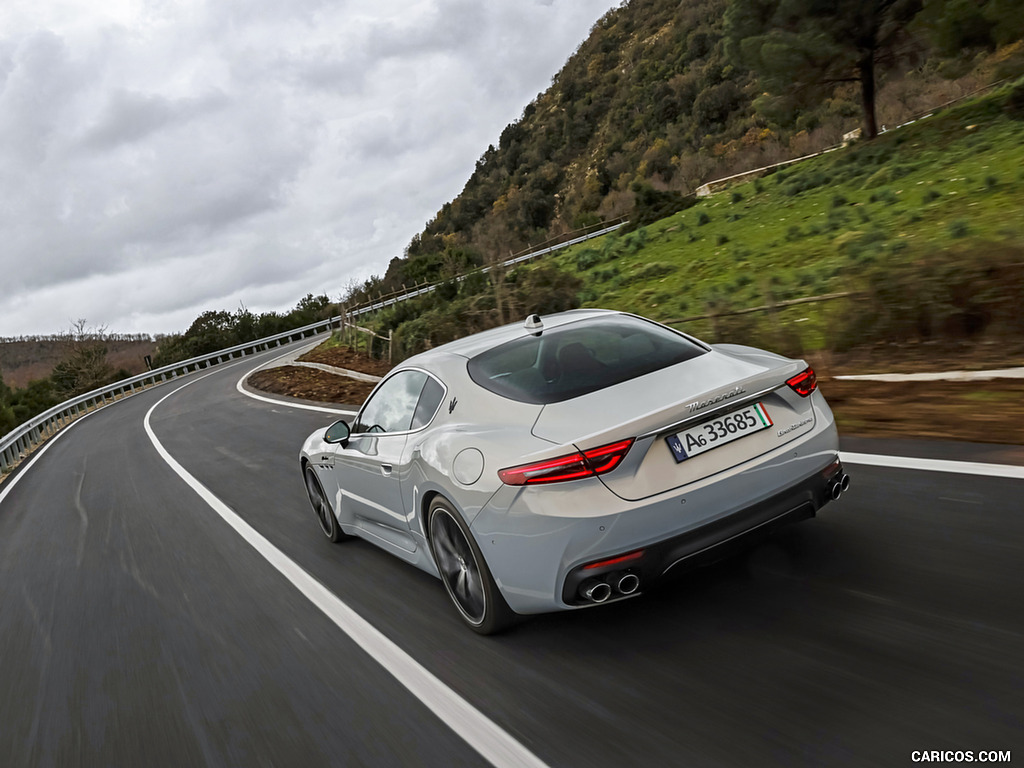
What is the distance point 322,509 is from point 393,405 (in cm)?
190

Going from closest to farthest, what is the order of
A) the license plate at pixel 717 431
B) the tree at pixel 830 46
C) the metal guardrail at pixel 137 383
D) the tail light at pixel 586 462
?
the tail light at pixel 586 462 < the license plate at pixel 717 431 < the metal guardrail at pixel 137 383 < the tree at pixel 830 46

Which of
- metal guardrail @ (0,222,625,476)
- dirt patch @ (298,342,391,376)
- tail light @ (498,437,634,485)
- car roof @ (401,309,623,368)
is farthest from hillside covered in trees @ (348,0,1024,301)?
tail light @ (498,437,634,485)

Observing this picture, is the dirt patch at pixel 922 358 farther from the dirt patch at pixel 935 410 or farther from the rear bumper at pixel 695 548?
the rear bumper at pixel 695 548

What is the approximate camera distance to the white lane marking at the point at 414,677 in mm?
3197

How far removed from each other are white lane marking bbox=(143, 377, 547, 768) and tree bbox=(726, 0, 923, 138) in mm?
32404

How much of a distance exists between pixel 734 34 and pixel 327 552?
124ft

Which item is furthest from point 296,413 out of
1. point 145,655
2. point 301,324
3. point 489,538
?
point 301,324

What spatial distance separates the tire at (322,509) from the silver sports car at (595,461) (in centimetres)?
184

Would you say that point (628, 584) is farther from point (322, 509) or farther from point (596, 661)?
point (322, 509)

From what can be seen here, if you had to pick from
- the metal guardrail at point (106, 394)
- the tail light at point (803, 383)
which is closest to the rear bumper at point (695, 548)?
the tail light at point (803, 383)

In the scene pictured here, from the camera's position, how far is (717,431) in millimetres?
3721

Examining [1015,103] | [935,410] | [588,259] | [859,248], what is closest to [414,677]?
[935,410]

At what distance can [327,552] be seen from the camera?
6.49m

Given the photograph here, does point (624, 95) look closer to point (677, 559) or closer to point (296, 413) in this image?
point (296, 413)
